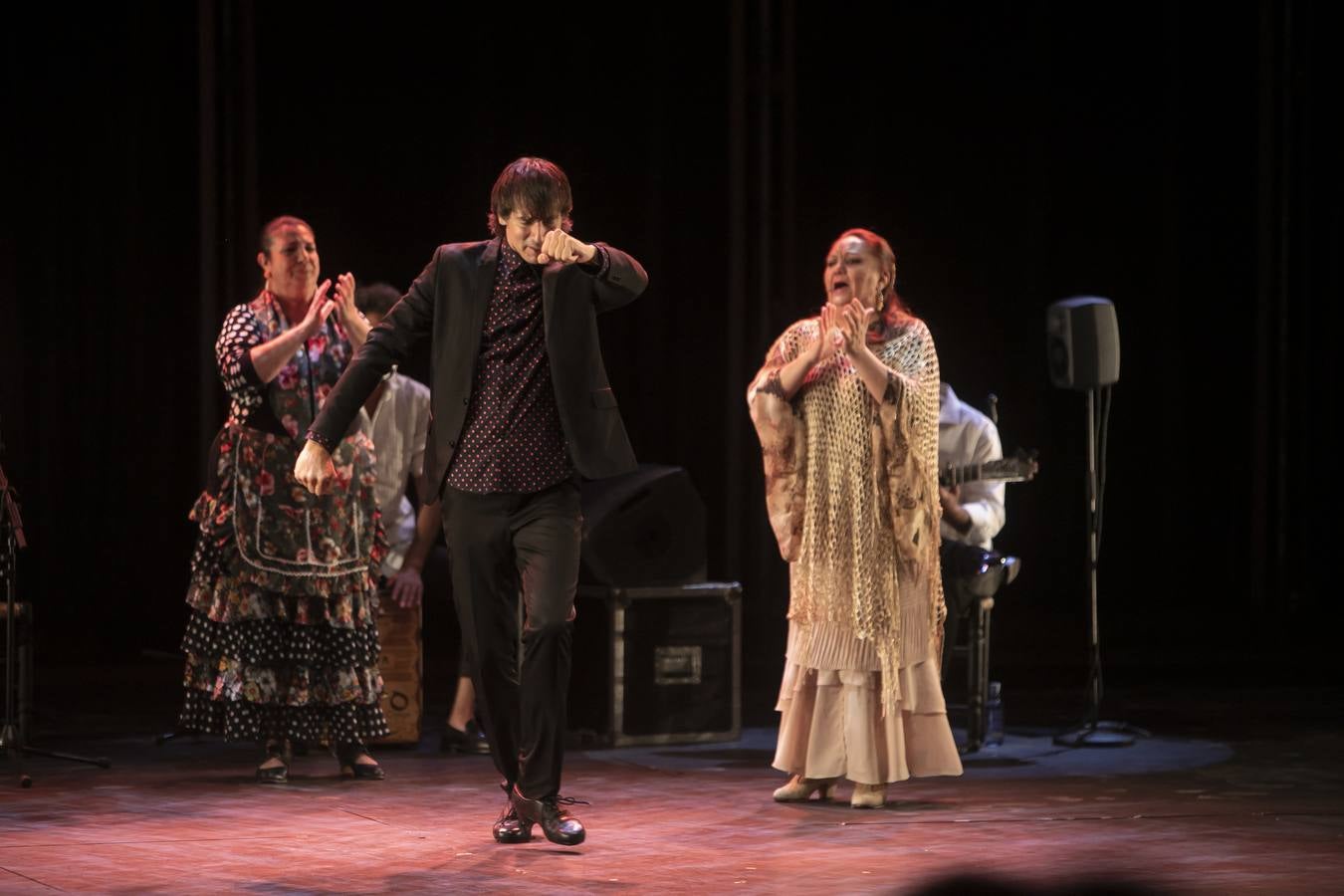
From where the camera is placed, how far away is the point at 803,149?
30.9 ft

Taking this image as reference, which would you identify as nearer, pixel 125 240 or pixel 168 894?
pixel 168 894

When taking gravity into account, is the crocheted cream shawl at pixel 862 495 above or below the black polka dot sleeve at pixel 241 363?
below

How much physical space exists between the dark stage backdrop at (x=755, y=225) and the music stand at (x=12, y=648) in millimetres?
2437

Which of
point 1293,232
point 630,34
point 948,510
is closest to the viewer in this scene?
point 948,510

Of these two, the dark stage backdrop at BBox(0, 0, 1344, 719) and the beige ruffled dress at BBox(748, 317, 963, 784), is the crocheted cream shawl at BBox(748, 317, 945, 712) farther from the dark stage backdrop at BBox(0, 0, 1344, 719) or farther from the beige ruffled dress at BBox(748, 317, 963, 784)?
the dark stage backdrop at BBox(0, 0, 1344, 719)

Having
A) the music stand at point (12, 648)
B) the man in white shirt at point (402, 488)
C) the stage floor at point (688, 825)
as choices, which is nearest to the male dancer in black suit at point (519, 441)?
the stage floor at point (688, 825)

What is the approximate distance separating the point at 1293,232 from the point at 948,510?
4725 mm

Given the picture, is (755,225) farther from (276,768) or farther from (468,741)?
(276,768)

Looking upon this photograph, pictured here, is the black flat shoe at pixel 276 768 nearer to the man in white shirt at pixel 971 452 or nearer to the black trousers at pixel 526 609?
the black trousers at pixel 526 609

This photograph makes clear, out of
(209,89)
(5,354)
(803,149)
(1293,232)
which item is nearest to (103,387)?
(5,354)

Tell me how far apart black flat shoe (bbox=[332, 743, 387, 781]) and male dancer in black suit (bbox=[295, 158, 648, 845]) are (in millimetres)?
1116

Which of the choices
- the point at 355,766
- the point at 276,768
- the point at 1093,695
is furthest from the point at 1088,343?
the point at 276,768

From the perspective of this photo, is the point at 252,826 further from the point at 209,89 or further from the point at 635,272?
the point at 209,89

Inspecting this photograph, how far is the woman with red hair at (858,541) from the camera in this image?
516 centimetres
